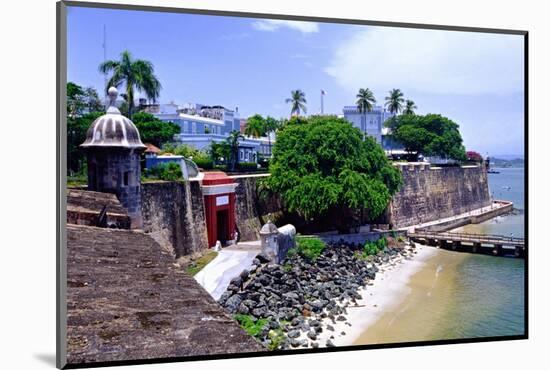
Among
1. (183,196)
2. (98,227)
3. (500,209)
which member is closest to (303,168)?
(183,196)

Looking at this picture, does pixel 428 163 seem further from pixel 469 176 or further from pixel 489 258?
pixel 489 258

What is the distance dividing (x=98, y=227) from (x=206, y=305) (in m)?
1.81

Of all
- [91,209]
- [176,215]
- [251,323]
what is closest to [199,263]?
[176,215]

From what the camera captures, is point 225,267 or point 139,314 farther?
point 225,267

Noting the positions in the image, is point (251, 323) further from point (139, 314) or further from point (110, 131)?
point (139, 314)

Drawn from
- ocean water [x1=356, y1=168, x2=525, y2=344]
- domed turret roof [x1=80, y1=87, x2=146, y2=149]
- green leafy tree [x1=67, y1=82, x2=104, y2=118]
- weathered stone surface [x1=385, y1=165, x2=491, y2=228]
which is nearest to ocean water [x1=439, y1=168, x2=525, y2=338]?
ocean water [x1=356, y1=168, x2=525, y2=344]

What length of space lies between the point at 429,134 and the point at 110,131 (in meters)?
8.04

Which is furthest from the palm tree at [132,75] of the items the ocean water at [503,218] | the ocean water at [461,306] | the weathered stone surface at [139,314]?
the ocean water at [503,218]

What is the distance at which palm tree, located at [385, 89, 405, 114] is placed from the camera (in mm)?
8836

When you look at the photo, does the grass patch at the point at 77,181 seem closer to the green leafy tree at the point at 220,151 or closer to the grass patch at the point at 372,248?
the green leafy tree at the point at 220,151

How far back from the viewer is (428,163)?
17.0m

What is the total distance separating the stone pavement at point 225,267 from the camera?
8.59 meters

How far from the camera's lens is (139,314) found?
417 centimetres

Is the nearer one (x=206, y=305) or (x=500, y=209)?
(x=206, y=305)
